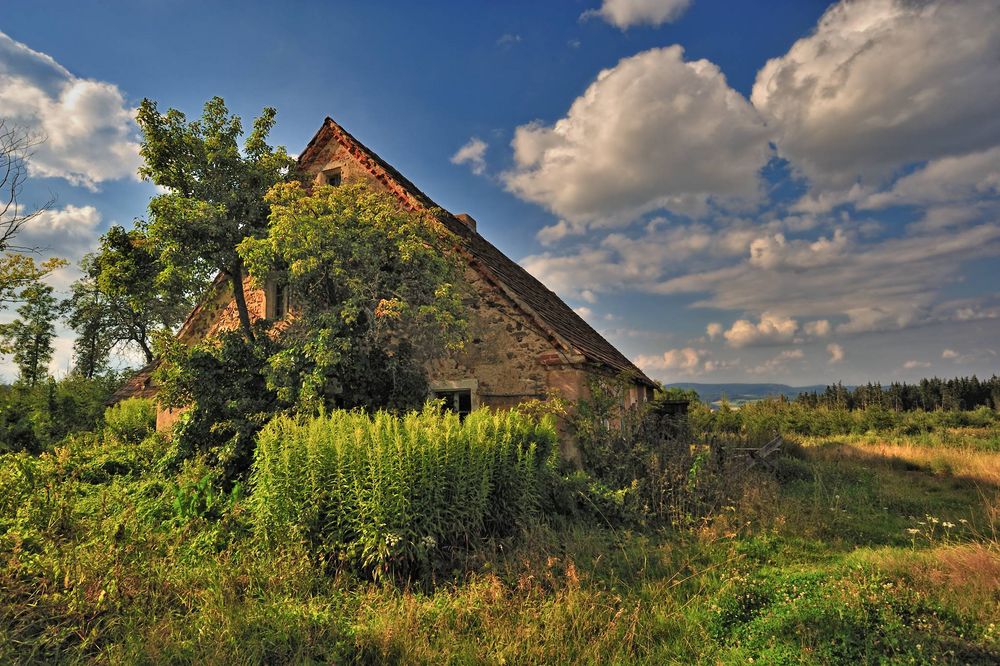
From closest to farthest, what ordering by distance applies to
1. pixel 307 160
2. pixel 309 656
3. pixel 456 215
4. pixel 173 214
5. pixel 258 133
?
pixel 309 656, pixel 173 214, pixel 258 133, pixel 307 160, pixel 456 215

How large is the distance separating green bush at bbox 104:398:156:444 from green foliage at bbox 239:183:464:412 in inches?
328

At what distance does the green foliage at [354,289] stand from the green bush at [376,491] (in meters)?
3.16

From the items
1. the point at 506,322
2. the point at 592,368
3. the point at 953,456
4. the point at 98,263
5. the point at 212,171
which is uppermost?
the point at 212,171

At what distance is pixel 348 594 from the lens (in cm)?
525

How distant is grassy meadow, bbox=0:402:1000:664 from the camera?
4.28m

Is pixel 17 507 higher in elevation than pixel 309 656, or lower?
higher

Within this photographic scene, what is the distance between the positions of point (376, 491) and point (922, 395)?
4846cm

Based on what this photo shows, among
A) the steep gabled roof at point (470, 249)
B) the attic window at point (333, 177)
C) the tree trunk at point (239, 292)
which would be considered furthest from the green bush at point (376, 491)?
the attic window at point (333, 177)

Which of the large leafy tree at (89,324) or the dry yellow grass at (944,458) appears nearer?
the dry yellow grass at (944,458)

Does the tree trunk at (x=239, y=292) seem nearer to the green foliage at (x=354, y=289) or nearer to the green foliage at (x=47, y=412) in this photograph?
the green foliage at (x=354, y=289)

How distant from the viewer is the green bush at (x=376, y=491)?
5.54m

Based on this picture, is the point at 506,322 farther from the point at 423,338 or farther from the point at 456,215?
the point at 456,215

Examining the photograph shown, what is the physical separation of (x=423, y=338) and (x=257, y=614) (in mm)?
7289

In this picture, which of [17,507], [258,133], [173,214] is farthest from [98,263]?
[17,507]
